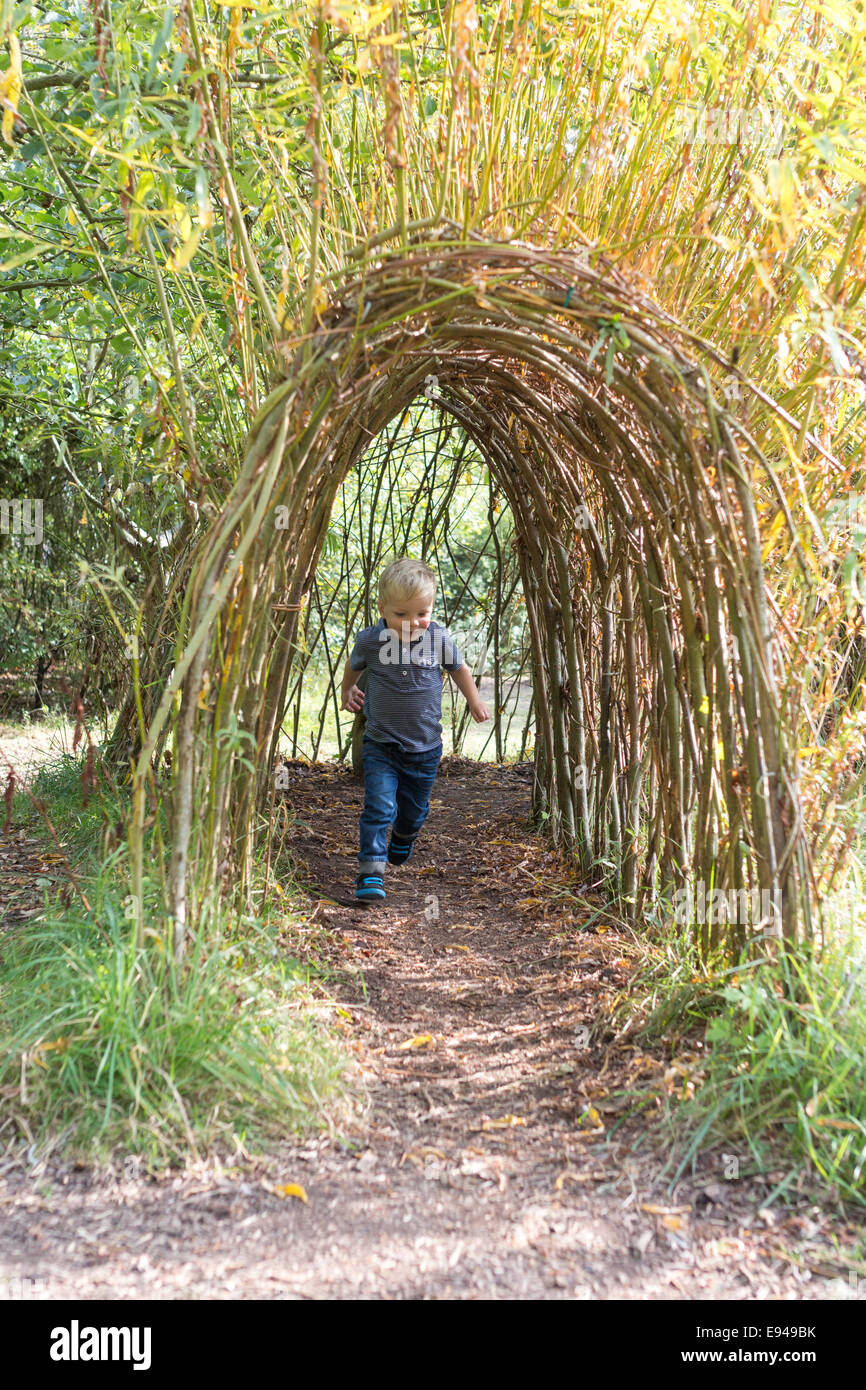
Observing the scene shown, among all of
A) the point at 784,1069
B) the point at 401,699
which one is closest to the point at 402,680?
the point at 401,699

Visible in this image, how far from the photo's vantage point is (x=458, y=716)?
7.26 metres

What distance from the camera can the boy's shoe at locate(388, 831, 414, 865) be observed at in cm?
402

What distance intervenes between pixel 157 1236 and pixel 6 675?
23.2 ft

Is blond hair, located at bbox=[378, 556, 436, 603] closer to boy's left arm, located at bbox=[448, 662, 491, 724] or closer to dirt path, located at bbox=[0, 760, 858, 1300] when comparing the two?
boy's left arm, located at bbox=[448, 662, 491, 724]

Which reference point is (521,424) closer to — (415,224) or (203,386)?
(203,386)

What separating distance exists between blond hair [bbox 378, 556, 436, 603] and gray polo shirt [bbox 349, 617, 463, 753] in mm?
231

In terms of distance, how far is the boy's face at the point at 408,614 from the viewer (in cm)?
360

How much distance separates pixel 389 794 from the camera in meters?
3.71

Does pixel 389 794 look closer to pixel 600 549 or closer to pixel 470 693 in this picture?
pixel 470 693

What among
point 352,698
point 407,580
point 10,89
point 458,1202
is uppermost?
point 10,89


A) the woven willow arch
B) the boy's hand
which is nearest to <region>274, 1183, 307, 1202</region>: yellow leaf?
the woven willow arch

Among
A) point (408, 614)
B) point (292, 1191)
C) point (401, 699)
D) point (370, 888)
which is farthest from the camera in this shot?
point (401, 699)

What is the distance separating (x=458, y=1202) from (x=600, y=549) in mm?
2034

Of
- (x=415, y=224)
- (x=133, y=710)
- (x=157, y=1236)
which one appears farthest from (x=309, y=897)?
(x=415, y=224)
